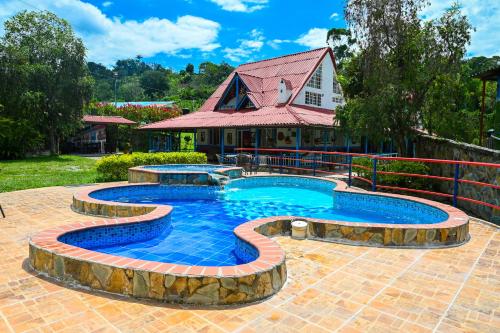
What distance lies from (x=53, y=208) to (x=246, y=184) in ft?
21.8

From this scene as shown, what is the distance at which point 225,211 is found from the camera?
9031mm

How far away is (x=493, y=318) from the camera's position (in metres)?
3.13

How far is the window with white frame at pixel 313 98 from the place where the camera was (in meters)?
23.3

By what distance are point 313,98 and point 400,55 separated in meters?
→ 10.8

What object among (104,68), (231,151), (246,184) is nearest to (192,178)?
(246,184)

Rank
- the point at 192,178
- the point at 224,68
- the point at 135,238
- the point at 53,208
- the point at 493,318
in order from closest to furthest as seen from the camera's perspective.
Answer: the point at 493,318
the point at 135,238
the point at 53,208
the point at 192,178
the point at 224,68

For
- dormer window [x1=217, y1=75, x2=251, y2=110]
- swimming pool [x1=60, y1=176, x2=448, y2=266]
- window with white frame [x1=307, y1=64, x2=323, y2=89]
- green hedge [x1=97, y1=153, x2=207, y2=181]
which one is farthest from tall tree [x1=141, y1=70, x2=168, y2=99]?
swimming pool [x1=60, y1=176, x2=448, y2=266]

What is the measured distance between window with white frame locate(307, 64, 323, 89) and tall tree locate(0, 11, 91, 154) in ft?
57.6

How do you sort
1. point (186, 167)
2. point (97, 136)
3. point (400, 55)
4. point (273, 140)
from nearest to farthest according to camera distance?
point (400, 55), point (186, 167), point (273, 140), point (97, 136)

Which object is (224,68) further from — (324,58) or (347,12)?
(347,12)

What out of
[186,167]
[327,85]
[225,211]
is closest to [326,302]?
[225,211]

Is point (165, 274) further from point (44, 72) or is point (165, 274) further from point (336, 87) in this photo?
point (44, 72)

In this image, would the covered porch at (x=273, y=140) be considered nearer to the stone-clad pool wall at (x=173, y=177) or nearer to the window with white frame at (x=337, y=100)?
the window with white frame at (x=337, y=100)

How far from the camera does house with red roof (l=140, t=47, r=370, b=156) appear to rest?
21188 millimetres
